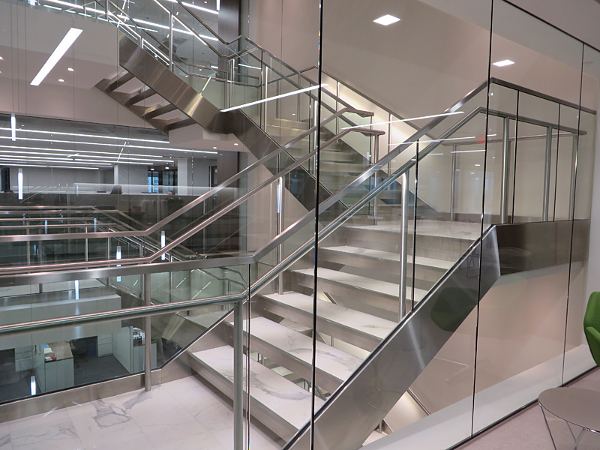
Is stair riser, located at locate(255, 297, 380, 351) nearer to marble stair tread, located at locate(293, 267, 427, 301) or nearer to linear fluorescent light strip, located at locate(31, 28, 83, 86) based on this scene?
marble stair tread, located at locate(293, 267, 427, 301)

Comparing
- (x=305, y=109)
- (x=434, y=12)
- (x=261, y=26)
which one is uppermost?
(x=261, y=26)

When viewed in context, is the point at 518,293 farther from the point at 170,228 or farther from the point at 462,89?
the point at 170,228

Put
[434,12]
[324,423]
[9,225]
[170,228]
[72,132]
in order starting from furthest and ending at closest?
[170,228], [72,132], [9,225], [434,12], [324,423]

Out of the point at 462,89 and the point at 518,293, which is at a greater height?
the point at 462,89

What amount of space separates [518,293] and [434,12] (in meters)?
2.21

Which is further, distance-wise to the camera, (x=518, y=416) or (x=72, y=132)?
(x=72, y=132)

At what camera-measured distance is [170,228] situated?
18.4 ft

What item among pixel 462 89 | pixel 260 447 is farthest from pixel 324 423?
pixel 462 89

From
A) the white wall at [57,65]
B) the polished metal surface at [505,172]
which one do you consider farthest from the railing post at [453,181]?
the white wall at [57,65]

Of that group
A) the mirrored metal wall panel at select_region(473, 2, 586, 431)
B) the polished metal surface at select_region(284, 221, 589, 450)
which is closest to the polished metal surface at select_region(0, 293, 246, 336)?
the polished metal surface at select_region(284, 221, 589, 450)

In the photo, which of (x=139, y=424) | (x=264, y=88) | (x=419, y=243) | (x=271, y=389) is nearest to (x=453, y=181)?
(x=419, y=243)

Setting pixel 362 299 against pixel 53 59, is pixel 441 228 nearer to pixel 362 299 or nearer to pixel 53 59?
pixel 362 299

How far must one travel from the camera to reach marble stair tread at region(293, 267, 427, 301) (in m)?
1.95

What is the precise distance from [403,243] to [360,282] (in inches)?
12.4
